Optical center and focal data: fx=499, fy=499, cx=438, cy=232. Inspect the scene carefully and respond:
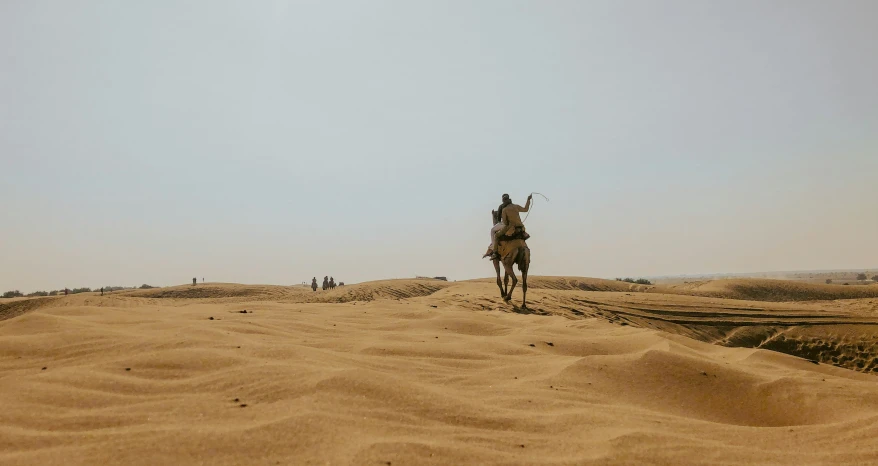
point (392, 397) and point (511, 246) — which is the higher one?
point (511, 246)

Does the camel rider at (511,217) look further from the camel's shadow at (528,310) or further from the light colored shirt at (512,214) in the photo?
the camel's shadow at (528,310)

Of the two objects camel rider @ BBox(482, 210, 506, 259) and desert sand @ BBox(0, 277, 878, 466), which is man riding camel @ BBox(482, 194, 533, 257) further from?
desert sand @ BBox(0, 277, 878, 466)

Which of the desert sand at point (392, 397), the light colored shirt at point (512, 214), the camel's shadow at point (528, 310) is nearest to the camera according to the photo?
the desert sand at point (392, 397)

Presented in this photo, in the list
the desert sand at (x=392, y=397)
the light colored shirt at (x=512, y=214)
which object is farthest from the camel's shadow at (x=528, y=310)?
the desert sand at (x=392, y=397)

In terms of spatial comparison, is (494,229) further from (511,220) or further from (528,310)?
(528,310)

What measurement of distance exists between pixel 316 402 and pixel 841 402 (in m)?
3.82

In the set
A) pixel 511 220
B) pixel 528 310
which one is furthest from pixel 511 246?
pixel 528 310

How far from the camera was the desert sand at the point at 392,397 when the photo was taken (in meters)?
2.30

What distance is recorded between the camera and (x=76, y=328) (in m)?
4.44

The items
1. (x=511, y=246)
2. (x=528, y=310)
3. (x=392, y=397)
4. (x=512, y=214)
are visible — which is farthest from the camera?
(x=511, y=246)

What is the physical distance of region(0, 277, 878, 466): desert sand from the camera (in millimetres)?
2299

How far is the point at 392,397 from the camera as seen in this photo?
2998 millimetres

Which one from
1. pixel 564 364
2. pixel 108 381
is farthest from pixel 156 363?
pixel 564 364

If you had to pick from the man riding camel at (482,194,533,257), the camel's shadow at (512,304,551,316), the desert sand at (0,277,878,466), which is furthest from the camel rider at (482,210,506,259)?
the desert sand at (0,277,878,466)
